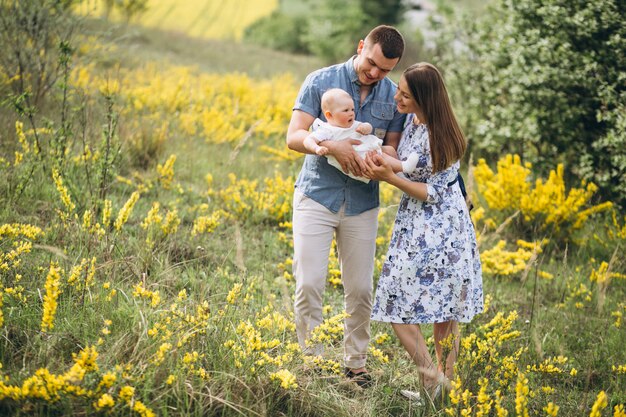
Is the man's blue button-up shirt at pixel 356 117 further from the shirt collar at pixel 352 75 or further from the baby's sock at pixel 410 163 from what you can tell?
the baby's sock at pixel 410 163

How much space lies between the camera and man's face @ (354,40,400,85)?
3.18 metres

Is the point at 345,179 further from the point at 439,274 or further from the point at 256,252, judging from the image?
the point at 256,252

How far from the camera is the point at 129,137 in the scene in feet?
20.7

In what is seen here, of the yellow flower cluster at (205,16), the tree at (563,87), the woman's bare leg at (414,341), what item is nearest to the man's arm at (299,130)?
the woman's bare leg at (414,341)

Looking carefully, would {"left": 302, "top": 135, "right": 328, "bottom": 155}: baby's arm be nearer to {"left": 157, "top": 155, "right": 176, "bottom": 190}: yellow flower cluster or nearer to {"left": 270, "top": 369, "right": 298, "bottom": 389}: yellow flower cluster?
{"left": 270, "top": 369, "right": 298, "bottom": 389}: yellow flower cluster

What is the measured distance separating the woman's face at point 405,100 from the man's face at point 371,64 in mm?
121

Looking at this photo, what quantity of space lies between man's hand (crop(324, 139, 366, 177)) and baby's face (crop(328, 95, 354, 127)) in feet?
0.38

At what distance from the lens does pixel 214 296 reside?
12.4 feet

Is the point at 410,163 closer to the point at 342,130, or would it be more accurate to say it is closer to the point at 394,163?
the point at 394,163

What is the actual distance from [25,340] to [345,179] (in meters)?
1.80

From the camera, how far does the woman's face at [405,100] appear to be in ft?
10.4

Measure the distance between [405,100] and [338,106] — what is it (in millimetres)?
353

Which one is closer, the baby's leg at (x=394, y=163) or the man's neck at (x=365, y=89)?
the baby's leg at (x=394, y=163)

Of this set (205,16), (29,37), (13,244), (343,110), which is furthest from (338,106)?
(205,16)
